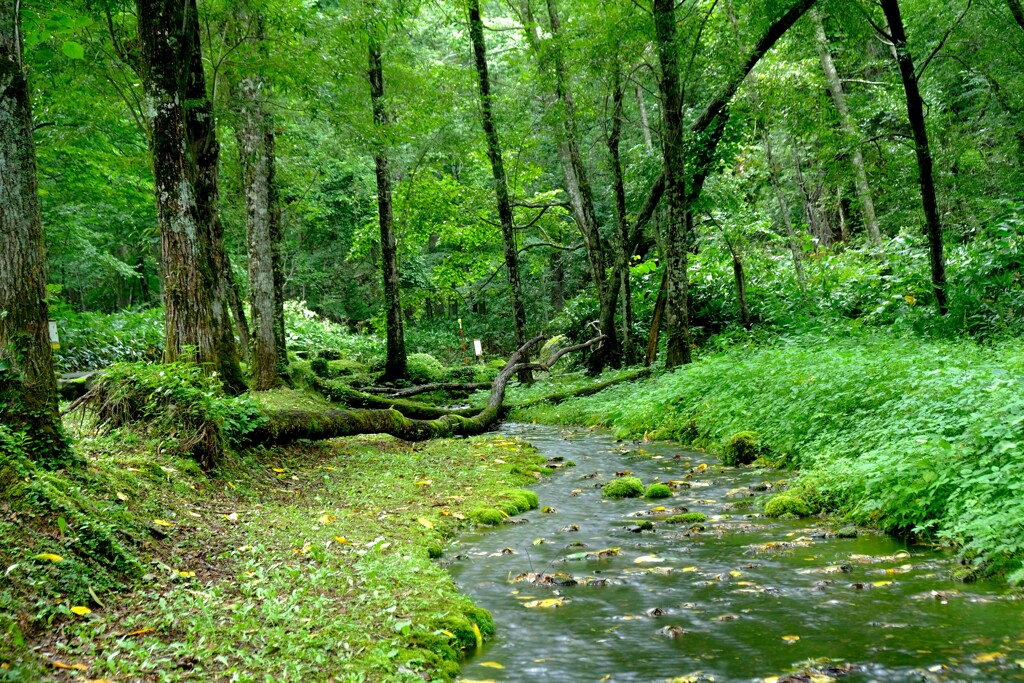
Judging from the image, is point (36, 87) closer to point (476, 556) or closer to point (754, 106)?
point (476, 556)

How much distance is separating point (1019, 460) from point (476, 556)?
148 inches

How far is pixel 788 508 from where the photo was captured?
5.69m

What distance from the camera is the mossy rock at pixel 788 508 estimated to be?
5.66m

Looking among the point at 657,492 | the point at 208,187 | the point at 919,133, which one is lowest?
the point at 657,492

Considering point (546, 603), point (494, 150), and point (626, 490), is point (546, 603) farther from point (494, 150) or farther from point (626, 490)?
point (494, 150)

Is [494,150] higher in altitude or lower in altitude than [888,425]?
higher

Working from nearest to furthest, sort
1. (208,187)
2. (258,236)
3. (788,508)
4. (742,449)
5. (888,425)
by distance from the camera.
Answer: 1. (788,508)
2. (888,425)
3. (742,449)
4. (258,236)
5. (208,187)

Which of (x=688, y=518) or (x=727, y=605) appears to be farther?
(x=688, y=518)

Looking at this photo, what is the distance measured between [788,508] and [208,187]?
994cm

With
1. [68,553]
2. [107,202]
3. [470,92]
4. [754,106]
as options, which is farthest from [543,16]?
[68,553]

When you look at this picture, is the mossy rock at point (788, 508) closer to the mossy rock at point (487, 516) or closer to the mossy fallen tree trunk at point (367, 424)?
the mossy rock at point (487, 516)

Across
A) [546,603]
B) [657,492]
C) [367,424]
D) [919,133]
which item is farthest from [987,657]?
[919,133]

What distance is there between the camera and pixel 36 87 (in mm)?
11609

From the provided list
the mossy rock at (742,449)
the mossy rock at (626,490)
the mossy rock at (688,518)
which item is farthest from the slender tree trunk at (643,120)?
the mossy rock at (688,518)
